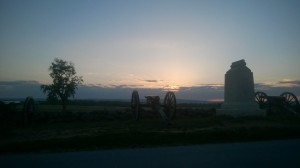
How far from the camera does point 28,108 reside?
1934 cm

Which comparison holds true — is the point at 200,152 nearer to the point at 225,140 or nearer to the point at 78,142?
the point at 225,140

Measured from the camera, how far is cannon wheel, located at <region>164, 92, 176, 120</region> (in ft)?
60.3

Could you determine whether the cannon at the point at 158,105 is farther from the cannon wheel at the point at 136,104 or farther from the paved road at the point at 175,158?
the paved road at the point at 175,158

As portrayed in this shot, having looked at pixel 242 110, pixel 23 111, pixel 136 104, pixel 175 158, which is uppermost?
pixel 136 104

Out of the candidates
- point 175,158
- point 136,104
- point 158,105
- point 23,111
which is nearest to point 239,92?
point 158,105

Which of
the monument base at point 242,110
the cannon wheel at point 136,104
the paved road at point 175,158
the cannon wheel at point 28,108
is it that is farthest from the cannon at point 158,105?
the paved road at point 175,158

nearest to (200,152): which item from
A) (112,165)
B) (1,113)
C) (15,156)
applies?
(112,165)

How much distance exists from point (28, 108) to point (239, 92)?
13629 mm

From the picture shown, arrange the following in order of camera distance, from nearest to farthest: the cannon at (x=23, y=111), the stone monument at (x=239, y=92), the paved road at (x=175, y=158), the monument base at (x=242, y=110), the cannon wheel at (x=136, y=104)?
the paved road at (x=175, y=158) < the monument base at (x=242, y=110) < the stone monument at (x=239, y=92) < the cannon at (x=23, y=111) < the cannon wheel at (x=136, y=104)

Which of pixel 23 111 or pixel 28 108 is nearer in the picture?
pixel 23 111

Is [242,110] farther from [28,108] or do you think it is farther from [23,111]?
[28,108]

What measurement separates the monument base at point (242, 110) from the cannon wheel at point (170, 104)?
9.73 feet

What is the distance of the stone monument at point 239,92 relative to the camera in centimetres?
1691

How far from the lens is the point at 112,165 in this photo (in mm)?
6238
